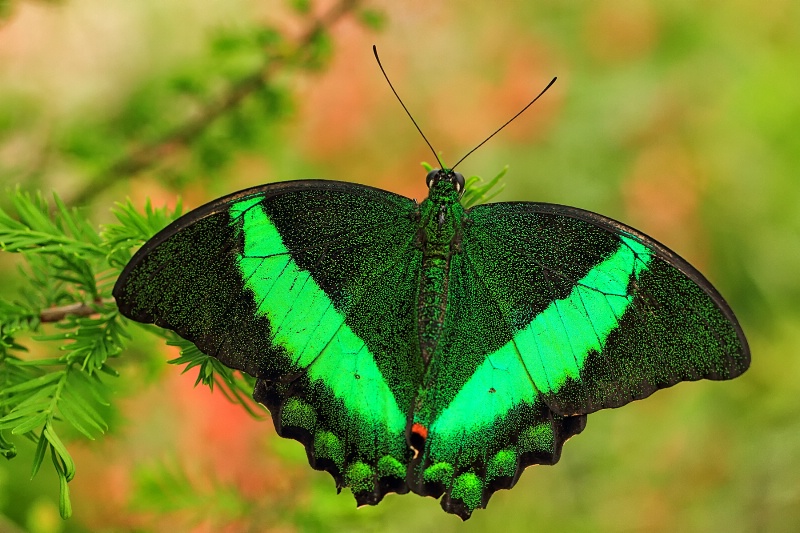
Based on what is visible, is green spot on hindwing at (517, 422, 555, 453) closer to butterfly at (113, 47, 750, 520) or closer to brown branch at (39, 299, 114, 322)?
butterfly at (113, 47, 750, 520)

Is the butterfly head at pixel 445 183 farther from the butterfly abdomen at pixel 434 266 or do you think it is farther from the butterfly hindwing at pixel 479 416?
the butterfly hindwing at pixel 479 416

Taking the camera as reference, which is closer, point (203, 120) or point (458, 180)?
point (458, 180)

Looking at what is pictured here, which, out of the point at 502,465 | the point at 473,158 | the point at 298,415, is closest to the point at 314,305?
the point at 298,415

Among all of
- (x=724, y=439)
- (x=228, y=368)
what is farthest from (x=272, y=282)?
(x=724, y=439)

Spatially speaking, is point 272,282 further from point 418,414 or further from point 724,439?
point 724,439

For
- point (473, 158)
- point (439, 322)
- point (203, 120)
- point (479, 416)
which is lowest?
point (479, 416)

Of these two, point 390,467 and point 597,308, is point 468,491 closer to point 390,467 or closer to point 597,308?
point 390,467

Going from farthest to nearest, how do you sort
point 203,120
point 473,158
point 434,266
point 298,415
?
point 473,158 < point 203,120 < point 434,266 < point 298,415

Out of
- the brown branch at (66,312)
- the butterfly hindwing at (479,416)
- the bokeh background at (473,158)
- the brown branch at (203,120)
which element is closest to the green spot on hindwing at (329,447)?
the butterfly hindwing at (479,416)
